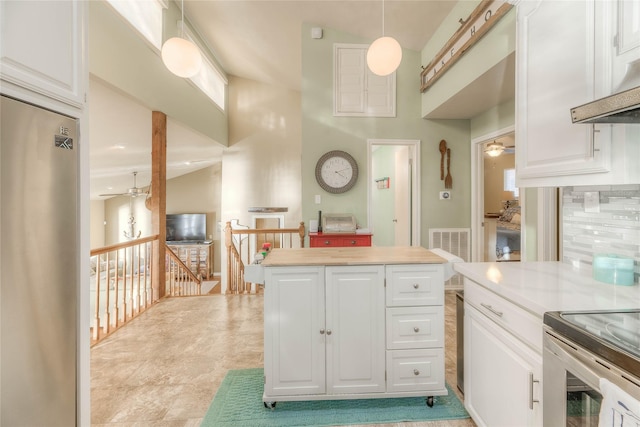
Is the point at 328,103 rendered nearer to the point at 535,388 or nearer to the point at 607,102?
the point at 607,102

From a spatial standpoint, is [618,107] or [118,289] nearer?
[618,107]

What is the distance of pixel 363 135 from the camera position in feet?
13.7

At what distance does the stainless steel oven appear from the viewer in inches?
30.4

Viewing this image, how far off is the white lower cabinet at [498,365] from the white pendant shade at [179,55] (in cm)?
270

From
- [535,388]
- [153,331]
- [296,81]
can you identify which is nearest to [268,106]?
[296,81]

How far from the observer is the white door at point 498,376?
3.87ft

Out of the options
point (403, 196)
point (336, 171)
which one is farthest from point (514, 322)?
point (403, 196)

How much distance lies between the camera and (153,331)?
2982mm

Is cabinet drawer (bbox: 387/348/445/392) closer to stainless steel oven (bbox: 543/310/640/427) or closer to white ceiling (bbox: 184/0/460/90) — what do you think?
stainless steel oven (bbox: 543/310/640/427)

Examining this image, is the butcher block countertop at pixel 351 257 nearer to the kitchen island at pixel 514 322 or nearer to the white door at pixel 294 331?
the white door at pixel 294 331

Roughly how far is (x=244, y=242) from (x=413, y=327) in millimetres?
5446

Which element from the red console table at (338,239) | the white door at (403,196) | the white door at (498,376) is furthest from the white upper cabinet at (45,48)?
the white door at (403,196)

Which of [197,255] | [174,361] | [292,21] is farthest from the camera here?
[197,255]

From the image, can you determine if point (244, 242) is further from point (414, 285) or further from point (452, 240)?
point (414, 285)
